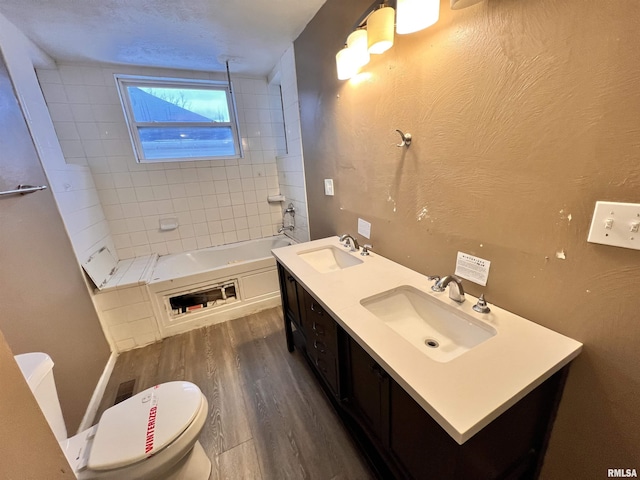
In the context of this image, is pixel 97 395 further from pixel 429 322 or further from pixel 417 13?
pixel 417 13

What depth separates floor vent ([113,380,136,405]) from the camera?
161 centimetres

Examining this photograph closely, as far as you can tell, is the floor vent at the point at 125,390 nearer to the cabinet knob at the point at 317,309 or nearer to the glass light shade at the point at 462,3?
the cabinet knob at the point at 317,309

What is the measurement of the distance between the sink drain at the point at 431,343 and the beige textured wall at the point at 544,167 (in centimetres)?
26

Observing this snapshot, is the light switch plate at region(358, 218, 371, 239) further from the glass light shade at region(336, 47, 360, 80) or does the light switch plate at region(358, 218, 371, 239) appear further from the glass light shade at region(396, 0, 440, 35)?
the glass light shade at region(396, 0, 440, 35)

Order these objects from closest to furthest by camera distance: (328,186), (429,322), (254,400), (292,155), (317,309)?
(429,322)
(317,309)
(254,400)
(328,186)
(292,155)

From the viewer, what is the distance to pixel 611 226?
62cm

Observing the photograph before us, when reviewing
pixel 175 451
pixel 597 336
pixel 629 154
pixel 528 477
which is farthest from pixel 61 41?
pixel 528 477

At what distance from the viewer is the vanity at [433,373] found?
2.06ft

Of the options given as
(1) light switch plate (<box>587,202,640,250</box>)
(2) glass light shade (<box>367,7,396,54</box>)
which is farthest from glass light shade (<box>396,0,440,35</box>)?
(1) light switch plate (<box>587,202,640,250</box>)

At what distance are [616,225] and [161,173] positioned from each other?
3.19 m

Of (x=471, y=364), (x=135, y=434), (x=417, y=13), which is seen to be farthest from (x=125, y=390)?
(x=417, y=13)

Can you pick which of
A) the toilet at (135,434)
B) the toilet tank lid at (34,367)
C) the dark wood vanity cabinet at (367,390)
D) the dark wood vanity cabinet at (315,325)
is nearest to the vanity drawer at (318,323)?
the dark wood vanity cabinet at (315,325)

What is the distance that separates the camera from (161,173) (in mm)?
2609

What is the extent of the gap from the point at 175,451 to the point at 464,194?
→ 147 centimetres
